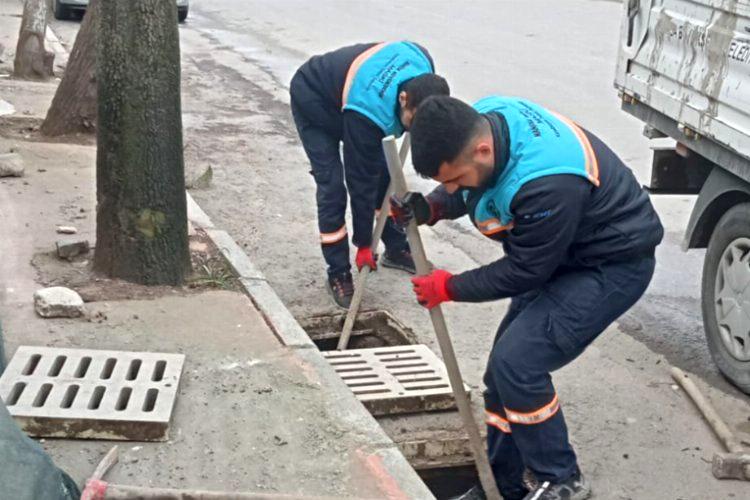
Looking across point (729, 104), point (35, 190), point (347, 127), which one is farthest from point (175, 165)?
point (729, 104)

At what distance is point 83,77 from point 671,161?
4842 mm

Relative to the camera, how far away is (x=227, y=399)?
13.1 feet

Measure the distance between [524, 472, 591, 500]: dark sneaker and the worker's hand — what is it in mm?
1067

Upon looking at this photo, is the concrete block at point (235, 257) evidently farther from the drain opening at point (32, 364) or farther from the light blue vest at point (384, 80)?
the drain opening at point (32, 364)

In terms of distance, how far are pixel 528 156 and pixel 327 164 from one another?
2.47 m

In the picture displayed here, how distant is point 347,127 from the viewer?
520 cm

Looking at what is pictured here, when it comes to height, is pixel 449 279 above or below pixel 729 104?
below

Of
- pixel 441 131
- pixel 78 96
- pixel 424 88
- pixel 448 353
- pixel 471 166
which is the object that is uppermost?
pixel 441 131

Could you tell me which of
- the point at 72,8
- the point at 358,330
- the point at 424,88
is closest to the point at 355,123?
the point at 424,88

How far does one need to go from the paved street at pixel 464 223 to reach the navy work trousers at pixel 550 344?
1.63 ft

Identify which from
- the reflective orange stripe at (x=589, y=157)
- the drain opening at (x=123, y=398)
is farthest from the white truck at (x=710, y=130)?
the drain opening at (x=123, y=398)

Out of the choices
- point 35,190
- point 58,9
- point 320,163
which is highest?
point 320,163

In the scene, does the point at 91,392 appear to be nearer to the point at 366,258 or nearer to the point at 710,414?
the point at 366,258

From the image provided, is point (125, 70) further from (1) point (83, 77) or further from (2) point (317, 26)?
(2) point (317, 26)
